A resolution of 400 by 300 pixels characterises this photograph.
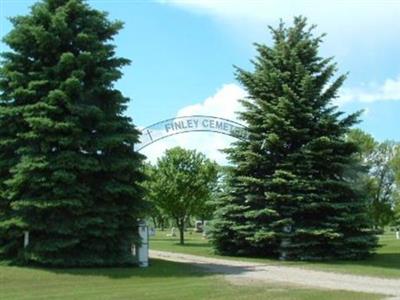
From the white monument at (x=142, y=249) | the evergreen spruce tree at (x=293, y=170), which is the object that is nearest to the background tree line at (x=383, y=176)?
the evergreen spruce tree at (x=293, y=170)

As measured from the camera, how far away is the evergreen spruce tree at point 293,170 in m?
26.0

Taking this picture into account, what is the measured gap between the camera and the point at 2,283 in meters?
A: 16.0

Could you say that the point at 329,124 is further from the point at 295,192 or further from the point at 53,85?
the point at 53,85

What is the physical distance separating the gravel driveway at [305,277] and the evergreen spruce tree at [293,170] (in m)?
3.40

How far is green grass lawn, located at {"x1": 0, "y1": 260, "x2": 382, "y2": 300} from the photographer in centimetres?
1377

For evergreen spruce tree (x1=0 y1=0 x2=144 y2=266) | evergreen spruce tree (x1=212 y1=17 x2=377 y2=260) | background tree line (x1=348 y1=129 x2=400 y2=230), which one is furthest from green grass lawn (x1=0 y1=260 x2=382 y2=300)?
background tree line (x1=348 y1=129 x2=400 y2=230)

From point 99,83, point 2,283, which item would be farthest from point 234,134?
point 2,283

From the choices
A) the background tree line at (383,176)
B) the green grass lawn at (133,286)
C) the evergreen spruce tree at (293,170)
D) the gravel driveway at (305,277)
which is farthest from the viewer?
the background tree line at (383,176)

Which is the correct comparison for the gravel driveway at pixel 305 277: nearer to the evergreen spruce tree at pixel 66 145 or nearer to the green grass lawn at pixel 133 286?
the green grass lawn at pixel 133 286

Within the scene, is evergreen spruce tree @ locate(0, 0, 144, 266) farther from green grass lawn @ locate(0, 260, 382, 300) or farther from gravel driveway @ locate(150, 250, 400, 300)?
gravel driveway @ locate(150, 250, 400, 300)

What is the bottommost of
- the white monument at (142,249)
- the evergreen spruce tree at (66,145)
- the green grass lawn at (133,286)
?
the green grass lawn at (133,286)

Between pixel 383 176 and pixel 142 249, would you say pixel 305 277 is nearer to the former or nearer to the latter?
pixel 142 249

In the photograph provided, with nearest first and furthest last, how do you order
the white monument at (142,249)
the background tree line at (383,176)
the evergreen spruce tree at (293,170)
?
the white monument at (142,249)
the evergreen spruce tree at (293,170)
the background tree line at (383,176)

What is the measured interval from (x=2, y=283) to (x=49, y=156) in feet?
15.8
